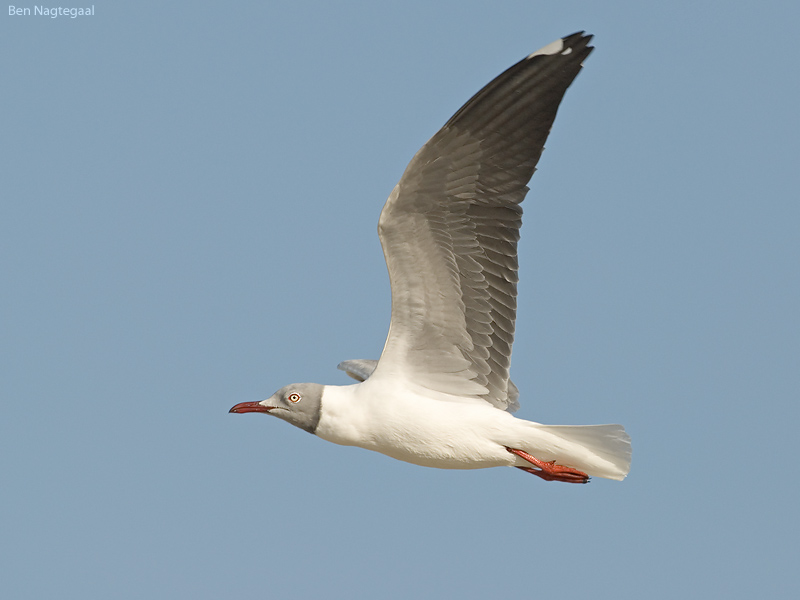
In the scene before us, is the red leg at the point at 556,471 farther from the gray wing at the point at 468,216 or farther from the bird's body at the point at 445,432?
the gray wing at the point at 468,216

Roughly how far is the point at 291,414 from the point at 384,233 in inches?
71.8

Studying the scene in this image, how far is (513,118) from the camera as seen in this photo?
37.9ft

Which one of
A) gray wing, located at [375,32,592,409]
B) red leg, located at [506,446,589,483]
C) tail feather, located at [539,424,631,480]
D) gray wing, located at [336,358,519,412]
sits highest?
gray wing, located at [375,32,592,409]

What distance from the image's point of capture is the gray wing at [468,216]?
37.7 ft

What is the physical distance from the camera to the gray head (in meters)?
12.1

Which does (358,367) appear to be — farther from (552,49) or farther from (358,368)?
(552,49)

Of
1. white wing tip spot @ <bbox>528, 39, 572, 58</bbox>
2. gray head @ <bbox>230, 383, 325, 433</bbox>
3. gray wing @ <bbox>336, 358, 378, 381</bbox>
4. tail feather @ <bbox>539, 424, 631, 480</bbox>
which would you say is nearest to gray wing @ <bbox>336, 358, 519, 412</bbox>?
gray wing @ <bbox>336, 358, 378, 381</bbox>

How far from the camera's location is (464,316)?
12.0 meters

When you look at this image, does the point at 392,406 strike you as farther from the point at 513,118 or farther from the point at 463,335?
the point at 513,118

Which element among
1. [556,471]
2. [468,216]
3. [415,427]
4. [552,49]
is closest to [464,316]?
[468,216]

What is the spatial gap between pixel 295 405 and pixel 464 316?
1588 millimetres

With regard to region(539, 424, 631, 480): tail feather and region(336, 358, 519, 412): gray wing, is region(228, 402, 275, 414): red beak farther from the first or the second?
region(539, 424, 631, 480): tail feather

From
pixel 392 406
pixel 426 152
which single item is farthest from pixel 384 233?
pixel 392 406

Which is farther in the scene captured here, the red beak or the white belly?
the red beak
